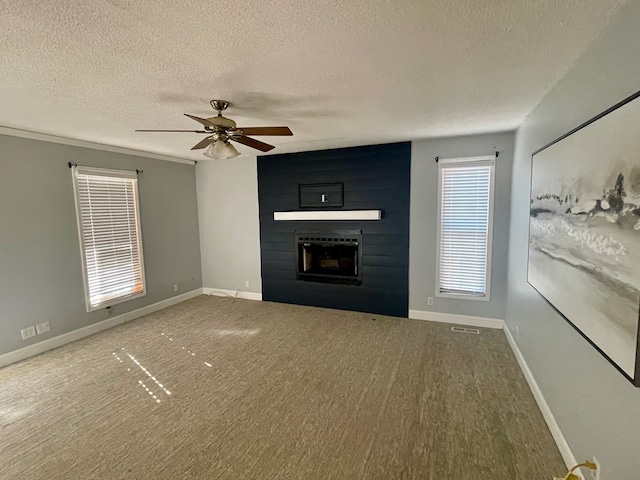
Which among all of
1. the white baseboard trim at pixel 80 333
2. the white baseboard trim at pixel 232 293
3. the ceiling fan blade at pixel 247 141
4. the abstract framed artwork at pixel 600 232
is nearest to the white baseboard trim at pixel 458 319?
the abstract framed artwork at pixel 600 232

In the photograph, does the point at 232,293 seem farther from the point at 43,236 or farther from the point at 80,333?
the point at 43,236

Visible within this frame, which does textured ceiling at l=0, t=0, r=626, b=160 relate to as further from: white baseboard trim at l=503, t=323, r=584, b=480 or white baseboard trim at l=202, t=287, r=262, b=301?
white baseboard trim at l=202, t=287, r=262, b=301

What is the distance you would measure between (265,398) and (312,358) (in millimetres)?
763

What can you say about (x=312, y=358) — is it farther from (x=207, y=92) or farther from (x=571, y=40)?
(x=571, y=40)

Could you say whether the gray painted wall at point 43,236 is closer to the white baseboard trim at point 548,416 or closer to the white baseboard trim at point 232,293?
the white baseboard trim at point 232,293

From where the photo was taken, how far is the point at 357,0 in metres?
1.27

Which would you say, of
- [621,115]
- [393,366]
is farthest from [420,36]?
[393,366]

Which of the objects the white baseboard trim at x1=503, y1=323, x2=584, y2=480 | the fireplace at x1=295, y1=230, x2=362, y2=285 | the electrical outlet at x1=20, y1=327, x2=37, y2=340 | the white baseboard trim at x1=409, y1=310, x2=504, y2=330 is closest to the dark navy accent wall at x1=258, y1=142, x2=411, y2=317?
the fireplace at x1=295, y1=230, x2=362, y2=285

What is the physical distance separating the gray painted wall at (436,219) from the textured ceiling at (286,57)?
83cm

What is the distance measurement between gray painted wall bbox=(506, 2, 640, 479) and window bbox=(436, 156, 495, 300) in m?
0.92

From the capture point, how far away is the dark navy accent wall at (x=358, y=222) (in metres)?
4.22

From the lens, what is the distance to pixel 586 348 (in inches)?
63.6

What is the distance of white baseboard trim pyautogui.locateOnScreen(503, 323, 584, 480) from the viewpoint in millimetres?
1776

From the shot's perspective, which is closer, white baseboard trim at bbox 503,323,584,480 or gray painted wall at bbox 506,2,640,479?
gray painted wall at bbox 506,2,640,479
